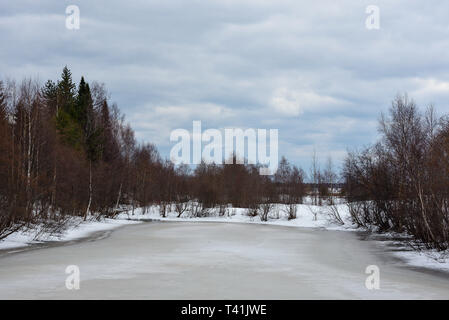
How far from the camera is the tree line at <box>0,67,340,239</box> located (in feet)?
91.8

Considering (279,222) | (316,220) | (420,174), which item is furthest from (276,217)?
(420,174)

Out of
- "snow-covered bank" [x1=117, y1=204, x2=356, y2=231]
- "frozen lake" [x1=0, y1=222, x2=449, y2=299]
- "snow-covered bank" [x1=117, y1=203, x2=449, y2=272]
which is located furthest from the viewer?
"snow-covered bank" [x1=117, y1=204, x2=356, y2=231]

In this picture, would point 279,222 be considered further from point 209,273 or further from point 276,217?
point 209,273

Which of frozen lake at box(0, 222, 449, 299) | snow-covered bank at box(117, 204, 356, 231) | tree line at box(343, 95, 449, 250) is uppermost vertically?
tree line at box(343, 95, 449, 250)

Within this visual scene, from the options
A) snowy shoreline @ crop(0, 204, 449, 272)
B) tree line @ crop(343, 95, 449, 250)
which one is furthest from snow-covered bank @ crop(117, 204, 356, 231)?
tree line @ crop(343, 95, 449, 250)

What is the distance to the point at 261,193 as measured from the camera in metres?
49.8

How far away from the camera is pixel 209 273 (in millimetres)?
12625

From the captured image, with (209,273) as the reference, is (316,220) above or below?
below

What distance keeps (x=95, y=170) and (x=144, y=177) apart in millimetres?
12843

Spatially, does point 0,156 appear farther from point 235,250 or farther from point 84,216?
point 84,216

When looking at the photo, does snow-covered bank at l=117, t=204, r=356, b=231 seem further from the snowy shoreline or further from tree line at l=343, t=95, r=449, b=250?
tree line at l=343, t=95, r=449, b=250

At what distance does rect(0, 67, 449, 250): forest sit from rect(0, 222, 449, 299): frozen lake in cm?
348

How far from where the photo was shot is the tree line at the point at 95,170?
2798 cm
